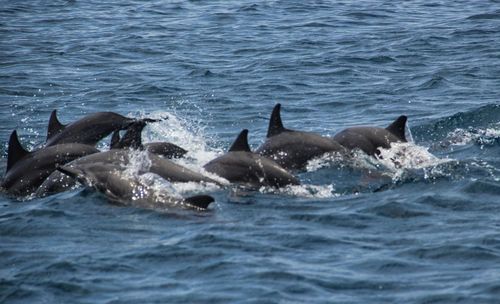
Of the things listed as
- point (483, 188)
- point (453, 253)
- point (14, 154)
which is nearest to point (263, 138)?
point (14, 154)

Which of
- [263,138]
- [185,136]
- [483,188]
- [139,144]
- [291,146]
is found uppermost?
[139,144]

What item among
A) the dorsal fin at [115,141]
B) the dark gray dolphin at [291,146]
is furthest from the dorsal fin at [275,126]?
the dorsal fin at [115,141]

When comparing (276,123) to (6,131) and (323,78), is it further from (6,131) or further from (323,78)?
(323,78)

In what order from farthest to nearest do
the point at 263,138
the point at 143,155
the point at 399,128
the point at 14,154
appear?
the point at 263,138 → the point at 399,128 → the point at 14,154 → the point at 143,155

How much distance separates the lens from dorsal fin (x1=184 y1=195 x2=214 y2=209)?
13898 mm

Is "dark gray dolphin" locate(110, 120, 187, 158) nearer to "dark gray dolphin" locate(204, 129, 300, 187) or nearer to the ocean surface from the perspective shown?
the ocean surface

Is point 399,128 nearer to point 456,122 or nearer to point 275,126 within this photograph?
point 275,126

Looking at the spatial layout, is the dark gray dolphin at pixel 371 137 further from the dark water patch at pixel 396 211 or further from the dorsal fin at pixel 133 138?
the dorsal fin at pixel 133 138

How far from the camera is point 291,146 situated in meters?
17.1

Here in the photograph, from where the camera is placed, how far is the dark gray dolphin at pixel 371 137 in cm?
1759

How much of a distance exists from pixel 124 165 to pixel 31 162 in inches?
78.0

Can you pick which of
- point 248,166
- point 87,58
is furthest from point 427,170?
point 87,58

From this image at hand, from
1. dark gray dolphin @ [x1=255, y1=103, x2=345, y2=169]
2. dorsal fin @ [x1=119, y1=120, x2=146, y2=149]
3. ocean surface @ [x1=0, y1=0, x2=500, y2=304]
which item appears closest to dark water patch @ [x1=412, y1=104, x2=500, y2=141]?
ocean surface @ [x1=0, y1=0, x2=500, y2=304]

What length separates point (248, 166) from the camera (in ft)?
51.4
